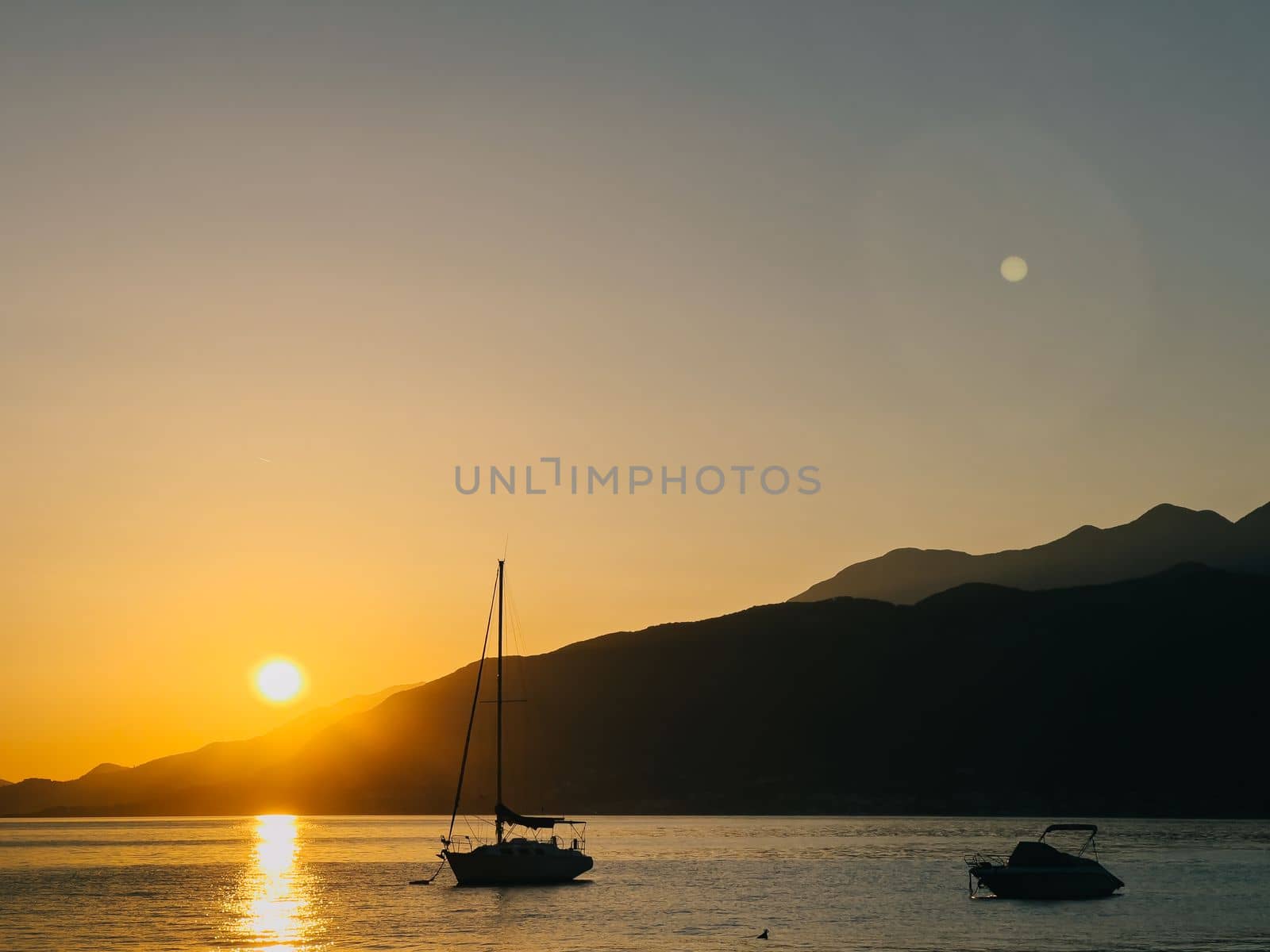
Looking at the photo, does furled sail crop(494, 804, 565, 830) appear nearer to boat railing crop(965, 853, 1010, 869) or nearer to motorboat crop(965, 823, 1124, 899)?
motorboat crop(965, 823, 1124, 899)

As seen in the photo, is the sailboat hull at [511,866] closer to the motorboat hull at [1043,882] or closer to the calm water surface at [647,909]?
the calm water surface at [647,909]

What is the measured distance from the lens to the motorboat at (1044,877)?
90125 mm

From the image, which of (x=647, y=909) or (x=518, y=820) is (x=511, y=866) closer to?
(x=518, y=820)

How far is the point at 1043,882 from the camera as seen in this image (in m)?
90.2

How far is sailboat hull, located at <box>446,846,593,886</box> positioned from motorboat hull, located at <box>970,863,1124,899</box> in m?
28.9

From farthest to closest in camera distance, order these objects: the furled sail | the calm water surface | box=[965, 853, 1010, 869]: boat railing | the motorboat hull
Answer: box=[965, 853, 1010, 869]: boat railing < the furled sail < the motorboat hull < the calm water surface

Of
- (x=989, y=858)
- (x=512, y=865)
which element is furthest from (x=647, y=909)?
(x=989, y=858)

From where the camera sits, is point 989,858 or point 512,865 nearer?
point 512,865

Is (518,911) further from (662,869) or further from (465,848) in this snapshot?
(465,848)

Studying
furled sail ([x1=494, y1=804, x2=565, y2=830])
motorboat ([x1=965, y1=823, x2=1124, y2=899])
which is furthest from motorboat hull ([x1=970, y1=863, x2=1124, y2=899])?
furled sail ([x1=494, y1=804, x2=565, y2=830])

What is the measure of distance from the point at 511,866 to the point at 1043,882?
36.7 metres

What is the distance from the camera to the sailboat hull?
314 feet

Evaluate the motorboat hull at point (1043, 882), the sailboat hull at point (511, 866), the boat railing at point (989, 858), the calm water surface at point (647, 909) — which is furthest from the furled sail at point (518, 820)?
the boat railing at point (989, 858)

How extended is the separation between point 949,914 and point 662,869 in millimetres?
53463
